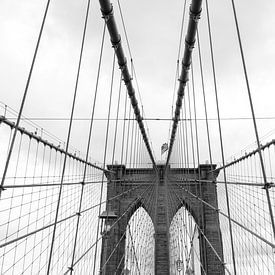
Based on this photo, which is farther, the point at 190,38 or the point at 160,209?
the point at 160,209

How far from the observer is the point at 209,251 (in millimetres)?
12078

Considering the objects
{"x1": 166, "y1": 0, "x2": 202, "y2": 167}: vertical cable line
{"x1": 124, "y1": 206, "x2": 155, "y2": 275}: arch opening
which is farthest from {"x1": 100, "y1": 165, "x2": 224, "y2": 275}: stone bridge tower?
{"x1": 166, "y1": 0, "x2": 202, "y2": 167}: vertical cable line

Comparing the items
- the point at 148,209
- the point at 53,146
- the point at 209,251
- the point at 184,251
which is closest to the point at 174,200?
the point at 148,209

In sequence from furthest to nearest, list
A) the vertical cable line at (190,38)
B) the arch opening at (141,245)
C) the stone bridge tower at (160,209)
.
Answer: the stone bridge tower at (160,209)
the arch opening at (141,245)
the vertical cable line at (190,38)

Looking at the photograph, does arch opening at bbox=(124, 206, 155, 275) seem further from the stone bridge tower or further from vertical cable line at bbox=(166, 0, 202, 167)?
vertical cable line at bbox=(166, 0, 202, 167)

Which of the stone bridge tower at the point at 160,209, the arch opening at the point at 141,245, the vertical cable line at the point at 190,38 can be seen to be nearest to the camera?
the vertical cable line at the point at 190,38

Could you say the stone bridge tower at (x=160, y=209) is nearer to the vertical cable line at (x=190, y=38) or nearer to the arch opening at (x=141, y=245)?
the arch opening at (x=141, y=245)

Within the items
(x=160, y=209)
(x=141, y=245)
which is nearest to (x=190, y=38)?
(x=141, y=245)

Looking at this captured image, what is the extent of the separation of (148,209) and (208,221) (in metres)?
2.60

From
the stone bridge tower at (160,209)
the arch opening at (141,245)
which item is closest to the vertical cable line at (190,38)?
the arch opening at (141,245)

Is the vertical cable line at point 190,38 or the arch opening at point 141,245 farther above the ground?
the vertical cable line at point 190,38

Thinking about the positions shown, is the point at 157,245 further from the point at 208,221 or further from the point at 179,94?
the point at 179,94

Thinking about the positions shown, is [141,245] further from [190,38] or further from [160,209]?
[190,38]

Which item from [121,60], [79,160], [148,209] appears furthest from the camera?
[148,209]
